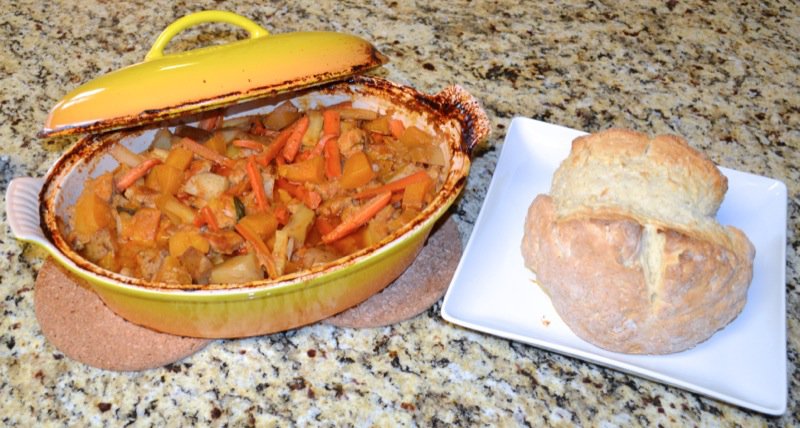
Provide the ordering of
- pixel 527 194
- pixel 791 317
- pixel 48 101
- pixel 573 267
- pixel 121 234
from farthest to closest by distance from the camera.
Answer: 1. pixel 48 101
2. pixel 527 194
3. pixel 791 317
4. pixel 121 234
5. pixel 573 267

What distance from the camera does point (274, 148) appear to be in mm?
1551

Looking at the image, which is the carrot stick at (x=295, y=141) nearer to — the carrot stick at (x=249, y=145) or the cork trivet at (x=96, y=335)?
the carrot stick at (x=249, y=145)

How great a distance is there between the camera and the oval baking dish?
1172 millimetres

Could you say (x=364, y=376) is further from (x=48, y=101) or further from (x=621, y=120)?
(x=48, y=101)

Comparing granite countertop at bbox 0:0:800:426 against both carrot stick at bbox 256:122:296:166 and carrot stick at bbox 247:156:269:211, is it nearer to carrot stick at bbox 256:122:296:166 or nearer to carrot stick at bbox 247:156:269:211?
carrot stick at bbox 247:156:269:211

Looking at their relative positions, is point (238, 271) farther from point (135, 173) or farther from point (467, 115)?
point (467, 115)

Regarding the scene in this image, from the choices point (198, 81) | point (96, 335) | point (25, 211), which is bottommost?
point (96, 335)

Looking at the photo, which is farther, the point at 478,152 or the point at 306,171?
the point at 478,152

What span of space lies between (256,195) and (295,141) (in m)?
0.18

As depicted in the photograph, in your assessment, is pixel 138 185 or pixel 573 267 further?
pixel 138 185

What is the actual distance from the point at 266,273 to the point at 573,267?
0.55 m

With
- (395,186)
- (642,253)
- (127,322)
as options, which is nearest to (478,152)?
(395,186)

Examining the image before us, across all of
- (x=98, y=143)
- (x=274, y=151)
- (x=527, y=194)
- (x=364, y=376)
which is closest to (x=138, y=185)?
(x=98, y=143)

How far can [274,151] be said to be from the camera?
155 centimetres
